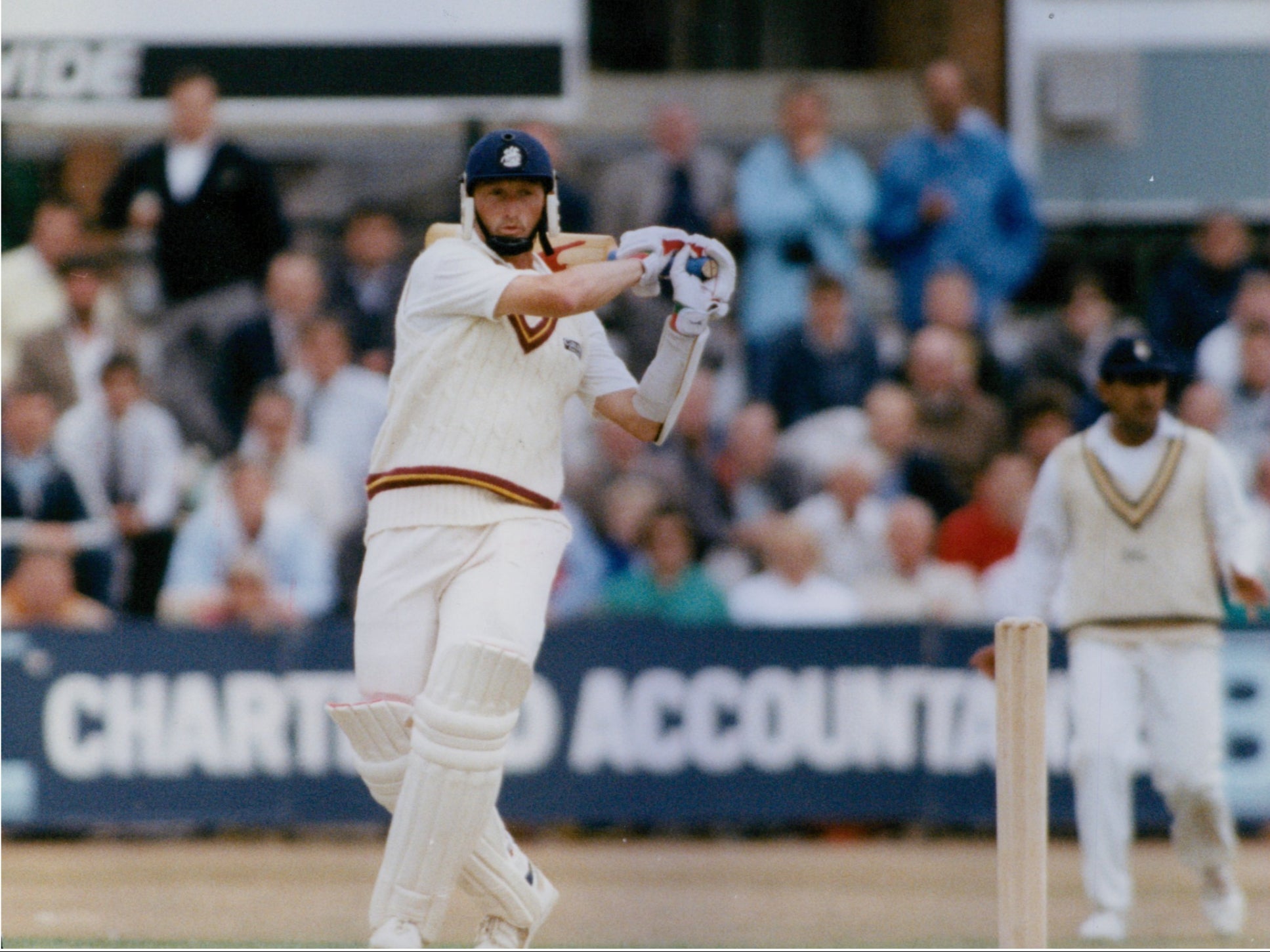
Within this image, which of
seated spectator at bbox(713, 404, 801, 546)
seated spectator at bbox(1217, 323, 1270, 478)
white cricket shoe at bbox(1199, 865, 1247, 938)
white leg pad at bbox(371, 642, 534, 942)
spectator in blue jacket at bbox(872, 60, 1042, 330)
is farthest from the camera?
spectator in blue jacket at bbox(872, 60, 1042, 330)

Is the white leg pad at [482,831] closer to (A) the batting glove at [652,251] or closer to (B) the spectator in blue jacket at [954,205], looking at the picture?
(A) the batting glove at [652,251]

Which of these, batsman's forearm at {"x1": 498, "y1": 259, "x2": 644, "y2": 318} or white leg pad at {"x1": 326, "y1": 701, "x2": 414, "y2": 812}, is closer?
batsman's forearm at {"x1": 498, "y1": 259, "x2": 644, "y2": 318}

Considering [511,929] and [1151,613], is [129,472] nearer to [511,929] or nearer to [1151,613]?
[1151,613]

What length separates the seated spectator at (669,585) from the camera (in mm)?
11633

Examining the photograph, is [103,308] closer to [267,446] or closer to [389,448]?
[267,446]

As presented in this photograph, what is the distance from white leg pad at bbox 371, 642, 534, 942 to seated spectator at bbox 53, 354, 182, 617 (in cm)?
580

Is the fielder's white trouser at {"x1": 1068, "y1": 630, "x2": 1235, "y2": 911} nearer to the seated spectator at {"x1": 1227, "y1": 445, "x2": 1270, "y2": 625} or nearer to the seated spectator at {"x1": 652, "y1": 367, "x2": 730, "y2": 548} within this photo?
the seated spectator at {"x1": 1227, "y1": 445, "x2": 1270, "y2": 625}

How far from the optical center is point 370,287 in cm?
1248

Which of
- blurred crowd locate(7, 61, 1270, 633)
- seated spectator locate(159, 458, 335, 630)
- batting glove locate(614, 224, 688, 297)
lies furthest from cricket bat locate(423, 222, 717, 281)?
seated spectator locate(159, 458, 335, 630)

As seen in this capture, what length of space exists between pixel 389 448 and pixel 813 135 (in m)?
6.74

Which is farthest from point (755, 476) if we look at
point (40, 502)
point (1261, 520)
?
point (40, 502)

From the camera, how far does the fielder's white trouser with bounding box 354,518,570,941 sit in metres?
6.12

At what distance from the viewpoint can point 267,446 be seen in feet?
38.5

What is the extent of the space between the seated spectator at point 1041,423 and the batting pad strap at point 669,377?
219 inches
